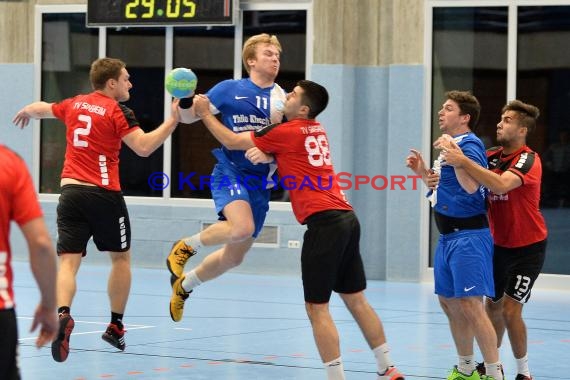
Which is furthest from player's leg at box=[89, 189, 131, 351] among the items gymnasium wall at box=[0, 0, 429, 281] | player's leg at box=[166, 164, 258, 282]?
gymnasium wall at box=[0, 0, 429, 281]

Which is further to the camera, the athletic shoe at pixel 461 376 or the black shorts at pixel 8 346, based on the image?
the athletic shoe at pixel 461 376

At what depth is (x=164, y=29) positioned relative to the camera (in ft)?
56.0

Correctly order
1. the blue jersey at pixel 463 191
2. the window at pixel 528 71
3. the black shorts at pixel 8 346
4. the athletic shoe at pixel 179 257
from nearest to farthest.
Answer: the black shorts at pixel 8 346
the blue jersey at pixel 463 191
the athletic shoe at pixel 179 257
the window at pixel 528 71

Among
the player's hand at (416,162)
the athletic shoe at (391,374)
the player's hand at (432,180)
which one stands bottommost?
the athletic shoe at (391,374)

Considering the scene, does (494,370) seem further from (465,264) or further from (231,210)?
(231,210)

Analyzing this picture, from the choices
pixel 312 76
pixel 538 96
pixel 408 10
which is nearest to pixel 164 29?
pixel 312 76

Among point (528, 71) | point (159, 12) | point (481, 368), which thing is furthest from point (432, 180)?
point (159, 12)

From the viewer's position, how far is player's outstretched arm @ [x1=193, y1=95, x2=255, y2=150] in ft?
25.9

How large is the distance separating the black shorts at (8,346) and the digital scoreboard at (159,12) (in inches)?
474

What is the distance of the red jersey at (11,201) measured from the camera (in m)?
4.57

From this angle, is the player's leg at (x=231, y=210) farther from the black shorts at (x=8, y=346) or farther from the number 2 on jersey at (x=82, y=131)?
the black shorts at (x=8, y=346)

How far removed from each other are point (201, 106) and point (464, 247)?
211 cm

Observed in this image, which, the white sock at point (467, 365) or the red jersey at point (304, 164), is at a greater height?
the red jersey at point (304, 164)

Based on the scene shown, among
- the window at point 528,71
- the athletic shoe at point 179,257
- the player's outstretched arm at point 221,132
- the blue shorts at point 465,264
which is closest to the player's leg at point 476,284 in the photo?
the blue shorts at point 465,264
